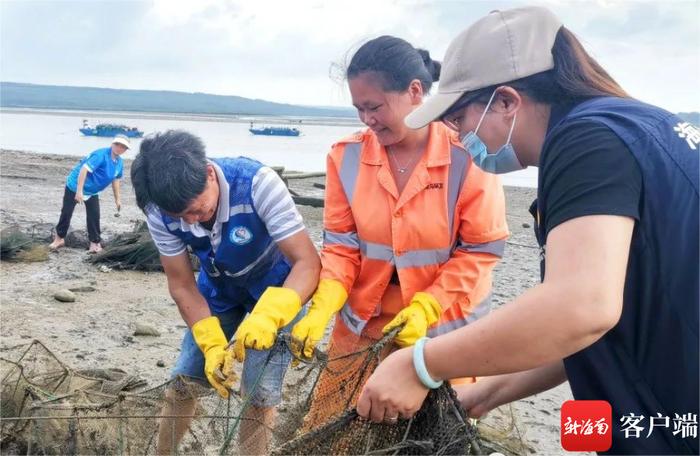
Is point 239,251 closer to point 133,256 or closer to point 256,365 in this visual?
point 256,365

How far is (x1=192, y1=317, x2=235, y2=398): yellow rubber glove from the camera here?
2.72 m

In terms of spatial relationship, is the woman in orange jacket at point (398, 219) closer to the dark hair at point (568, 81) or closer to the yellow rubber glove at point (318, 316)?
the yellow rubber glove at point (318, 316)

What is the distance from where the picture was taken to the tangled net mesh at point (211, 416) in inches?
78.9

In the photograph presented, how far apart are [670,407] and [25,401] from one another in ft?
9.69

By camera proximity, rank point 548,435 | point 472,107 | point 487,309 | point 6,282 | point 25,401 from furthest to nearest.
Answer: point 6,282, point 548,435, point 25,401, point 487,309, point 472,107

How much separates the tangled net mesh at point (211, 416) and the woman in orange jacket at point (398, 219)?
19 centimetres

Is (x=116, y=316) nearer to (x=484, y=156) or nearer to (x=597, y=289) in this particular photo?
(x=484, y=156)

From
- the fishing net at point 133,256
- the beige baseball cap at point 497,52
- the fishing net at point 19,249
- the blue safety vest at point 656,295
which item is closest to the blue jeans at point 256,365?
the beige baseball cap at point 497,52

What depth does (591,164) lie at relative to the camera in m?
1.29

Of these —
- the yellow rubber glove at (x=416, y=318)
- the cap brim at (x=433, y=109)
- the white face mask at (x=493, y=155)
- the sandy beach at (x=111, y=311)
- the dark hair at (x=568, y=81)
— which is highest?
the dark hair at (x=568, y=81)

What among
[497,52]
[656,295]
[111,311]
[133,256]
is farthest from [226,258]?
[133,256]

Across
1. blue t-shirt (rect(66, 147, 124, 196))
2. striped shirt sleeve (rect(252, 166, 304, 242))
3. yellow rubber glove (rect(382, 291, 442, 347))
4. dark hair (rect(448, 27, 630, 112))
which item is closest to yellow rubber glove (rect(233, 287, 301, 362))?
striped shirt sleeve (rect(252, 166, 304, 242))

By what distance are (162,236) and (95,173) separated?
19.7 feet

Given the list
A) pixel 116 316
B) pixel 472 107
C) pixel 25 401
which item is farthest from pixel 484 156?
pixel 116 316
